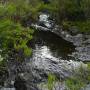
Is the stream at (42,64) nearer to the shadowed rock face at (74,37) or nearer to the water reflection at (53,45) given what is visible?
the water reflection at (53,45)

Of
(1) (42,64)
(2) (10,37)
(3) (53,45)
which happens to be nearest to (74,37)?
(3) (53,45)

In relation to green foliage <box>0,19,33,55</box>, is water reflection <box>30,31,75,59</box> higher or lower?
lower

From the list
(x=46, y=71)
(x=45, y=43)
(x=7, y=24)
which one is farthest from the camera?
(x=45, y=43)

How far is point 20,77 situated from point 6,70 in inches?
44.3

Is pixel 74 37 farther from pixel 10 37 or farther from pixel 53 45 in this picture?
pixel 10 37

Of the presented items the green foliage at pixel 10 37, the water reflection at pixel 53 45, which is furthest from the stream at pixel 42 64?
the green foliage at pixel 10 37

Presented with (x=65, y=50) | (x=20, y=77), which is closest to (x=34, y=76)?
(x=20, y=77)

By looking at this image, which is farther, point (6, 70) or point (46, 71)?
point (46, 71)

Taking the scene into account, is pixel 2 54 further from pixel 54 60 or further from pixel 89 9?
pixel 89 9

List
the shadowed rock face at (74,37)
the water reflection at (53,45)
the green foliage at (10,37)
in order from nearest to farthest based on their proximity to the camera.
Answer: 1. the green foliage at (10,37)
2. the shadowed rock face at (74,37)
3. the water reflection at (53,45)

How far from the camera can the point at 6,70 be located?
20.5 meters

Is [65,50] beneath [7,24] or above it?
beneath

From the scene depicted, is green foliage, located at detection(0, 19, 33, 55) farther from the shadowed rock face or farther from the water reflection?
the shadowed rock face

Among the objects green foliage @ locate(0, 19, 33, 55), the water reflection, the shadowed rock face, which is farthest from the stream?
green foliage @ locate(0, 19, 33, 55)
